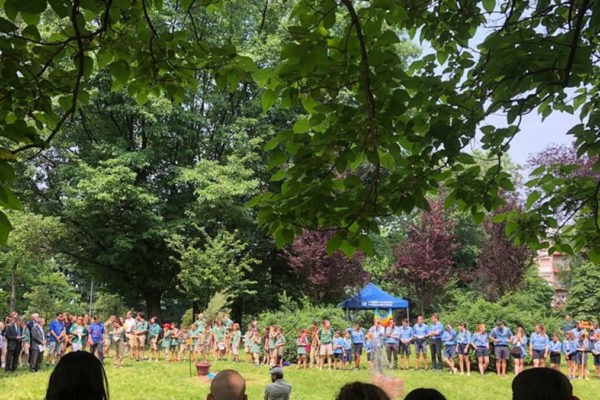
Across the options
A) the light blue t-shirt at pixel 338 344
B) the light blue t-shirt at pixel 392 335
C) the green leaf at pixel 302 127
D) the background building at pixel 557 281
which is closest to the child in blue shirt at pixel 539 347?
the light blue t-shirt at pixel 392 335

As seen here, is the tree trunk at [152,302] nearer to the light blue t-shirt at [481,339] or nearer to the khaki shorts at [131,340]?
the khaki shorts at [131,340]

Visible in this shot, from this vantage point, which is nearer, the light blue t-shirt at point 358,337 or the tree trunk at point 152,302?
the light blue t-shirt at point 358,337

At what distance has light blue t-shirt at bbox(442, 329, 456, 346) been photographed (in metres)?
15.8

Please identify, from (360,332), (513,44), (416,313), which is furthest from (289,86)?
(416,313)

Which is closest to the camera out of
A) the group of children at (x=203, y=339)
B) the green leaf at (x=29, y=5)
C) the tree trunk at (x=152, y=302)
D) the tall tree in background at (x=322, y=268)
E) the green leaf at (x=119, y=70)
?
the green leaf at (x=29, y=5)

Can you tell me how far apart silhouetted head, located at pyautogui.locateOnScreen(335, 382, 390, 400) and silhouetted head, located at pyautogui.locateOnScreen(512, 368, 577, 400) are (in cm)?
62

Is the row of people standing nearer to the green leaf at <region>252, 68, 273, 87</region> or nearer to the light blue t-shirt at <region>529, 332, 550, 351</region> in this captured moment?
the light blue t-shirt at <region>529, 332, 550, 351</region>

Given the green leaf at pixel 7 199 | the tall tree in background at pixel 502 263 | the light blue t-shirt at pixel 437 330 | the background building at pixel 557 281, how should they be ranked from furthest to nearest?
the background building at pixel 557 281
the tall tree in background at pixel 502 263
the light blue t-shirt at pixel 437 330
the green leaf at pixel 7 199

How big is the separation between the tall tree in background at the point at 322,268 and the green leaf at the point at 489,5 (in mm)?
20619

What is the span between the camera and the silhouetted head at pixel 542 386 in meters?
2.14

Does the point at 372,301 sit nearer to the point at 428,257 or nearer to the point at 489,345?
the point at 489,345

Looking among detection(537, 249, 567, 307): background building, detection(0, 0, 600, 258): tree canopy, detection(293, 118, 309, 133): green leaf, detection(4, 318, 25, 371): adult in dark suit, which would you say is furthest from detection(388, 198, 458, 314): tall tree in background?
detection(293, 118, 309, 133): green leaf

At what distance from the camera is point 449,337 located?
624 inches

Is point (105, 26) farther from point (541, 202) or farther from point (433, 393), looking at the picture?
point (541, 202)
